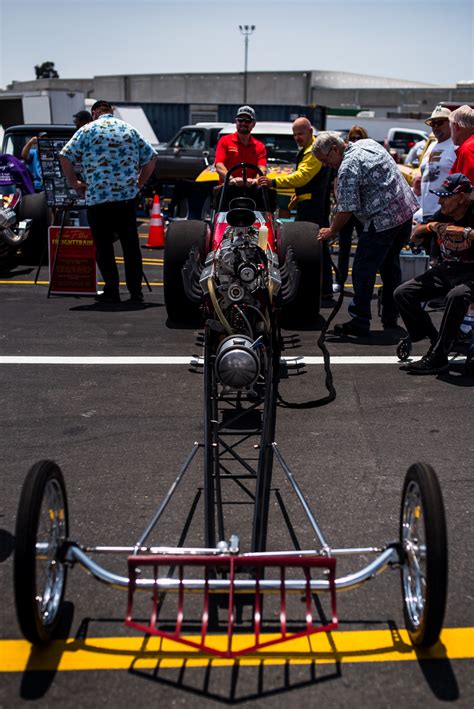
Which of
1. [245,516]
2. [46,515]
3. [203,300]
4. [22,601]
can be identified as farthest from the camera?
[203,300]

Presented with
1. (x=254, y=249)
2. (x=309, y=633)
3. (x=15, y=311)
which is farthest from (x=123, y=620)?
(x=15, y=311)

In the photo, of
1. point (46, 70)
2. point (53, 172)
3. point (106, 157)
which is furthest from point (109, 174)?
point (46, 70)

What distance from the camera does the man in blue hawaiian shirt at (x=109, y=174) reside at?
9086mm

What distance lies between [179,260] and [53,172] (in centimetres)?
397

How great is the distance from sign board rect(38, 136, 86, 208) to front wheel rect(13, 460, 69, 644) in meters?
8.26

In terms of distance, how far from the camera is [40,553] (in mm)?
3176

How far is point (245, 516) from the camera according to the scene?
4336 millimetres

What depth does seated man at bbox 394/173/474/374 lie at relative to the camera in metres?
6.70

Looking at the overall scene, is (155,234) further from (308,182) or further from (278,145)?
(308,182)

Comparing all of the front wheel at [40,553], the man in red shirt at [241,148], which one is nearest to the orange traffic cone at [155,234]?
the man in red shirt at [241,148]

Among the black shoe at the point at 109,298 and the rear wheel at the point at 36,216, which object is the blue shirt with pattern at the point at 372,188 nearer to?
the black shoe at the point at 109,298

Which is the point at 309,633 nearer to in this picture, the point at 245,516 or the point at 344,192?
the point at 245,516

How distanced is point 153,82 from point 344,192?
59.0 metres

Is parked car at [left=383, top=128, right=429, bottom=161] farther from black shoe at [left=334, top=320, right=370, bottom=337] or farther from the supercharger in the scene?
the supercharger
